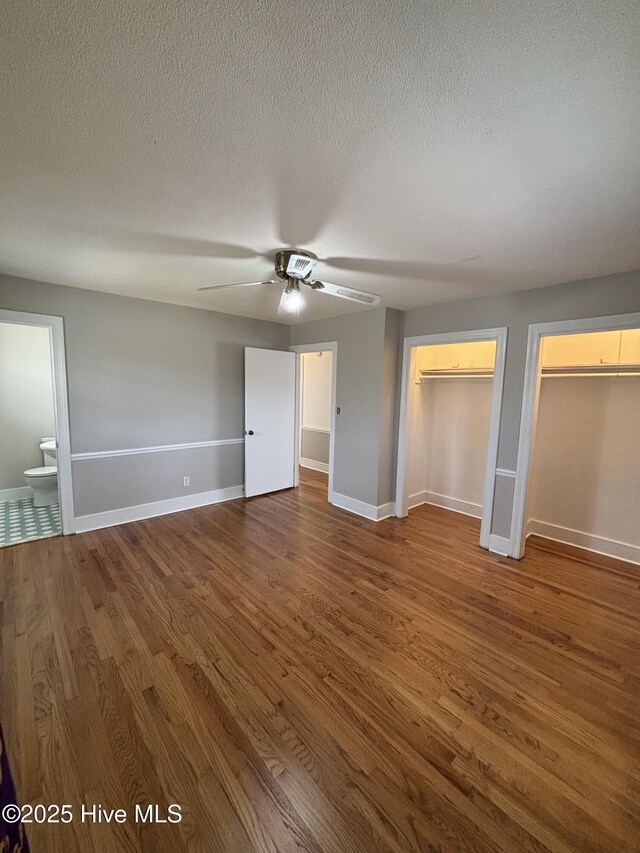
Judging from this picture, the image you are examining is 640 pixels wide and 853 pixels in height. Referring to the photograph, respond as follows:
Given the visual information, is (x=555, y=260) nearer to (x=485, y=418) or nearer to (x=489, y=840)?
(x=485, y=418)

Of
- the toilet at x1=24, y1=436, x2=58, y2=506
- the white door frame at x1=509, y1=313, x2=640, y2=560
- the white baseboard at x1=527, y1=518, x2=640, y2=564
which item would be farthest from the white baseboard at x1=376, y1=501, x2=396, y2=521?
the toilet at x1=24, y1=436, x2=58, y2=506

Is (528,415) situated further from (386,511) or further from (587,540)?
(386,511)

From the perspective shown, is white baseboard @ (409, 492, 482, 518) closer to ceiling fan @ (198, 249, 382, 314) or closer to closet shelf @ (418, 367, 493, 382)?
closet shelf @ (418, 367, 493, 382)

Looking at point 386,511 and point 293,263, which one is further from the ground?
point 293,263

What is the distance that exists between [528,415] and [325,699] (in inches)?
104

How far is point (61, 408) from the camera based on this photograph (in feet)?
10.4

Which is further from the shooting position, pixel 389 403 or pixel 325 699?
pixel 389 403

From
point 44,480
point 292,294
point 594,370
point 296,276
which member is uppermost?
point 296,276

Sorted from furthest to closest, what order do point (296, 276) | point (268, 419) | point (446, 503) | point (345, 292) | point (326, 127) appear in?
point (268, 419) < point (446, 503) < point (345, 292) < point (296, 276) < point (326, 127)

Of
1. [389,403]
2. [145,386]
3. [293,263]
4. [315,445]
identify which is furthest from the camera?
[315,445]

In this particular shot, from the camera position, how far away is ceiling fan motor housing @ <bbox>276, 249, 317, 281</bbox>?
81.7 inches

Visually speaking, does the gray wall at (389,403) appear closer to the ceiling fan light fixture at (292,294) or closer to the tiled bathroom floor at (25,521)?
the ceiling fan light fixture at (292,294)

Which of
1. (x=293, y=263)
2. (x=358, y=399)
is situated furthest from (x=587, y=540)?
(x=293, y=263)

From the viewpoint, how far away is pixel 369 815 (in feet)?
3.86
